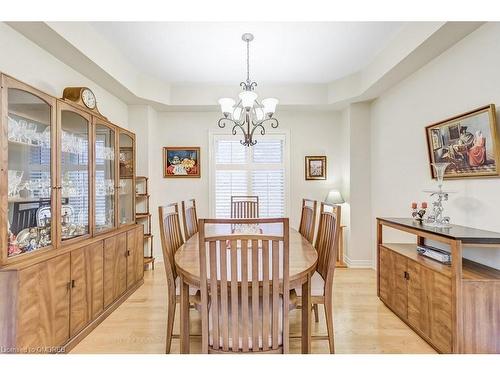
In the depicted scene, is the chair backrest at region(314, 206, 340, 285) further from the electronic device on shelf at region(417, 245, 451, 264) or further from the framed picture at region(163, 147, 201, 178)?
the framed picture at region(163, 147, 201, 178)

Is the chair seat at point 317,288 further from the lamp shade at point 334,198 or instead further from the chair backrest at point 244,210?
the lamp shade at point 334,198

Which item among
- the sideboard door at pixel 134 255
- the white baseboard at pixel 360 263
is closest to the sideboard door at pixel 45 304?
the sideboard door at pixel 134 255

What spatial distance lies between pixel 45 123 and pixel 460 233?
318 centimetres

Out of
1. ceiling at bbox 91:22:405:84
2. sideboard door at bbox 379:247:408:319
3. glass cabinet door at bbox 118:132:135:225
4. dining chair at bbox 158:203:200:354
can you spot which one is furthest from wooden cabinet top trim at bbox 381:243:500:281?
glass cabinet door at bbox 118:132:135:225

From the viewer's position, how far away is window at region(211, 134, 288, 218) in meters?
4.33

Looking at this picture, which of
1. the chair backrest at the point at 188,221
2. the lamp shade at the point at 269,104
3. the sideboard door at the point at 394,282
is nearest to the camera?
the sideboard door at the point at 394,282

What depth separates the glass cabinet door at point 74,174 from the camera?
217cm

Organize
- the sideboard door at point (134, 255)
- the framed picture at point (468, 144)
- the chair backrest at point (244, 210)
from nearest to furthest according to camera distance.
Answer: the framed picture at point (468, 144) < the sideboard door at point (134, 255) < the chair backrest at point (244, 210)

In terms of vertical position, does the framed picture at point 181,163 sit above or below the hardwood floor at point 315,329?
above

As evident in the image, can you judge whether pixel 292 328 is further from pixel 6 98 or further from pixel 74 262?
pixel 6 98

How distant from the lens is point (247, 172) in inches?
171

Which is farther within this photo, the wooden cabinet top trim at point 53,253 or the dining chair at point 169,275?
the dining chair at point 169,275

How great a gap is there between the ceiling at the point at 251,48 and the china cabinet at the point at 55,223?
2.90 ft

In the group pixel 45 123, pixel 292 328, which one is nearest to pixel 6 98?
pixel 45 123
